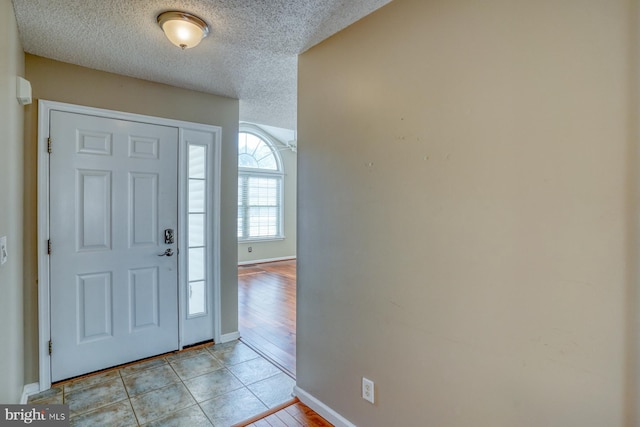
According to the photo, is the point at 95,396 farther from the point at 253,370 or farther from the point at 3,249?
the point at 3,249

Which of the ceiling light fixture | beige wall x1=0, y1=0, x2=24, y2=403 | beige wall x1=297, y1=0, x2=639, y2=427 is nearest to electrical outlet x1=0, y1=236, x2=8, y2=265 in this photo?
beige wall x1=0, y1=0, x2=24, y2=403

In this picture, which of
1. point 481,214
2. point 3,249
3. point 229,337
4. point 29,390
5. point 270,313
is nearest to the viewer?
point 481,214

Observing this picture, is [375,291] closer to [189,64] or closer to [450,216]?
[450,216]

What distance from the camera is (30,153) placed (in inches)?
89.9

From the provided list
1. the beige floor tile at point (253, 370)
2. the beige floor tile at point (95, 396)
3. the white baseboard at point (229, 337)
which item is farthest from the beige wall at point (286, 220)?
the beige floor tile at point (95, 396)

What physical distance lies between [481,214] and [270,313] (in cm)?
333

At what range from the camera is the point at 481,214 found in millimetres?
1309

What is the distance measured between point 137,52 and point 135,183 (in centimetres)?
100

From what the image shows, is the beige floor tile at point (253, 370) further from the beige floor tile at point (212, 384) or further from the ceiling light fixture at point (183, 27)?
the ceiling light fixture at point (183, 27)

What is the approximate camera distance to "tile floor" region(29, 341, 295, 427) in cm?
204

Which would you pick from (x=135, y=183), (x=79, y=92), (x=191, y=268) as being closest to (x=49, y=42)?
(x=79, y=92)

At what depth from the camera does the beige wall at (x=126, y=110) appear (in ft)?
7.50

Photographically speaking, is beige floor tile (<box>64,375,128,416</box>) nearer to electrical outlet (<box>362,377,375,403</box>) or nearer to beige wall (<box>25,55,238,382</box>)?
beige wall (<box>25,55,238,382</box>)

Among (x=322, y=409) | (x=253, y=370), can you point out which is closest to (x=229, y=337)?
(x=253, y=370)
